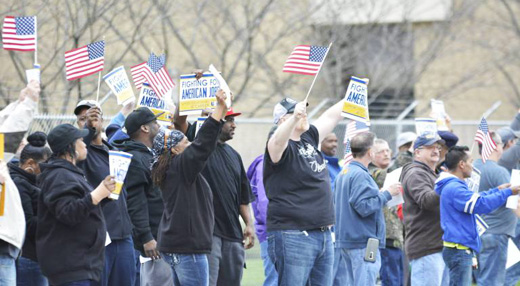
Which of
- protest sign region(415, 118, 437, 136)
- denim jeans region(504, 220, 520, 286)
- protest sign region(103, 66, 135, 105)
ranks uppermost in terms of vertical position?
protest sign region(103, 66, 135, 105)

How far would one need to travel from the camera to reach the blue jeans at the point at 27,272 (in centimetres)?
773

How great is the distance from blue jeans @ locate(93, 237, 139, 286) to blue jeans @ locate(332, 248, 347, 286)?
247cm

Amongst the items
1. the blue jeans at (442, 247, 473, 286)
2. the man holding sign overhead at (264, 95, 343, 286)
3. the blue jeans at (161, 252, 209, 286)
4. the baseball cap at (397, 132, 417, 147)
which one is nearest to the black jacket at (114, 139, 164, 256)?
the blue jeans at (161, 252, 209, 286)

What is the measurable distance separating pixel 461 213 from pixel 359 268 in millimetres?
1204

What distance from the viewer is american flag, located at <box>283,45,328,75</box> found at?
28.9 ft

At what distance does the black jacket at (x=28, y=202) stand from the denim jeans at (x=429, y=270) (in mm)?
3854

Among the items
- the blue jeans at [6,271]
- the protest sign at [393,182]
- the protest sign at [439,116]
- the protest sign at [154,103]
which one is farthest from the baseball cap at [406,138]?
the blue jeans at [6,271]

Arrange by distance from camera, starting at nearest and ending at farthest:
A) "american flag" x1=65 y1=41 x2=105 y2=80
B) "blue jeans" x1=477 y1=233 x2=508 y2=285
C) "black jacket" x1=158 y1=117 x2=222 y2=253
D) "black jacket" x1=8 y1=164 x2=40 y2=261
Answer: "black jacket" x1=158 y1=117 x2=222 y2=253, "black jacket" x1=8 y1=164 x2=40 y2=261, "american flag" x1=65 y1=41 x2=105 y2=80, "blue jeans" x1=477 y1=233 x2=508 y2=285

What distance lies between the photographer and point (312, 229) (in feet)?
25.2

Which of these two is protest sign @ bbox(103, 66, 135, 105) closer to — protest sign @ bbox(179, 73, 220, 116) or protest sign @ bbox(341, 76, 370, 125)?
protest sign @ bbox(179, 73, 220, 116)

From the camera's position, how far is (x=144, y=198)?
27.0ft

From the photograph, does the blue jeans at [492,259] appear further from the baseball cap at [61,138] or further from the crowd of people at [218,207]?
the baseball cap at [61,138]

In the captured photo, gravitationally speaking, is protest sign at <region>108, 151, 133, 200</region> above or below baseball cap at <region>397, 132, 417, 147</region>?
below

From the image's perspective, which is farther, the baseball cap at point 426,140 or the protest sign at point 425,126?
the protest sign at point 425,126
